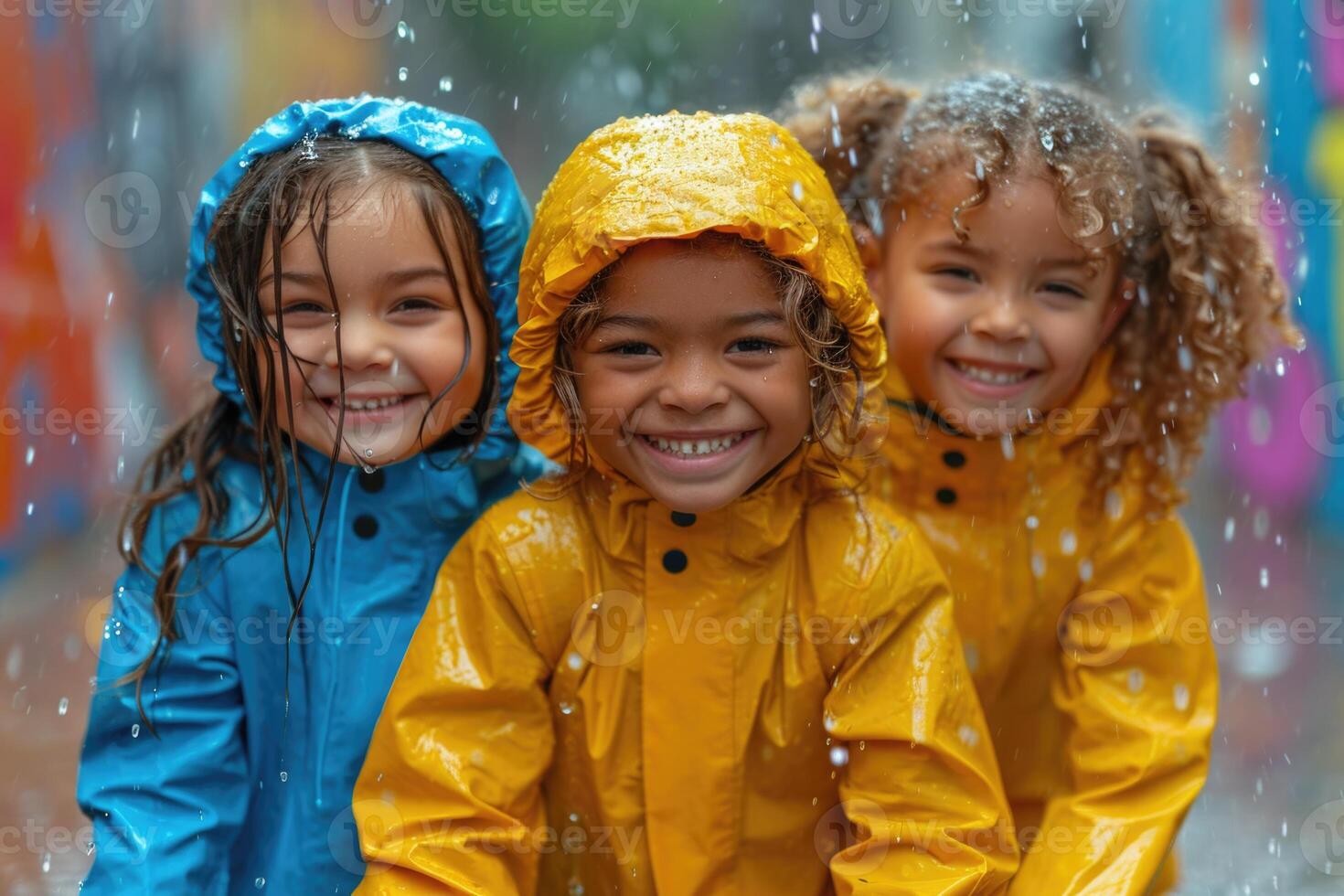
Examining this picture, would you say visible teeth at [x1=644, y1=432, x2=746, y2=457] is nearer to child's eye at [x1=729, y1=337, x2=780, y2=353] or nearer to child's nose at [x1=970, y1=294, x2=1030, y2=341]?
child's eye at [x1=729, y1=337, x2=780, y2=353]

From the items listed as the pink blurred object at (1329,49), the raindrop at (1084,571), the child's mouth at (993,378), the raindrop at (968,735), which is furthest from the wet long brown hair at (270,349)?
the pink blurred object at (1329,49)

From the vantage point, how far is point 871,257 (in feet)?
10.4

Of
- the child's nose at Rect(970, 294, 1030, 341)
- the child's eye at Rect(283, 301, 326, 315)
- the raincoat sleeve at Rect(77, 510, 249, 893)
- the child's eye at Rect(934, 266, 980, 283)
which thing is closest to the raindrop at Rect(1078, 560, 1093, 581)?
the child's nose at Rect(970, 294, 1030, 341)

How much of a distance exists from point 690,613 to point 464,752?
1.49 ft

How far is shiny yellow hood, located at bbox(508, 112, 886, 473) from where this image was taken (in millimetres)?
2369

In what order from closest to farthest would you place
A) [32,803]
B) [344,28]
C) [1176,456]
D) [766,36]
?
1. [1176,456]
2. [32,803]
3. [344,28]
4. [766,36]

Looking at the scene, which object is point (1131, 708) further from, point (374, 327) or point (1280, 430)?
point (1280, 430)

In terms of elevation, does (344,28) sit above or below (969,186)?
above

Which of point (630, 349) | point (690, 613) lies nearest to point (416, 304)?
point (630, 349)

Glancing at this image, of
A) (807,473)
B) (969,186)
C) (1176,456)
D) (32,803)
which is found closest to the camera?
(807,473)

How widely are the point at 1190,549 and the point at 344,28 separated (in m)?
14.8

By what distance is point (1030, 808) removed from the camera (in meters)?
3.11

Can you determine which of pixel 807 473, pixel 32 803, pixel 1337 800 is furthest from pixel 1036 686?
pixel 32 803

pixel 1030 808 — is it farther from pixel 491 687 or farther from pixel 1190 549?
pixel 491 687
